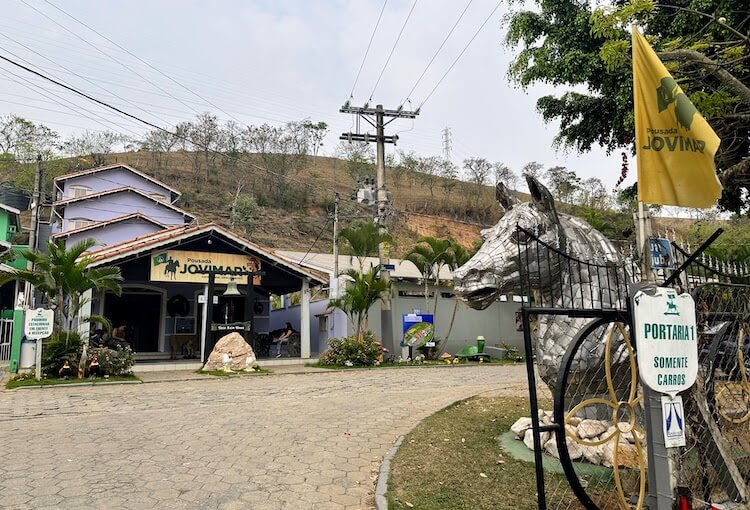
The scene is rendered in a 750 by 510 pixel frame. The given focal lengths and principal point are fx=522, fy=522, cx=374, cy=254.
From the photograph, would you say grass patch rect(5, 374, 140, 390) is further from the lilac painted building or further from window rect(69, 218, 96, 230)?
window rect(69, 218, 96, 230)

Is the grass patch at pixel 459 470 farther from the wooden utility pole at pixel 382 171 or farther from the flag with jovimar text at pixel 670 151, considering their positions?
the wooden utility pole at pixel 382 171

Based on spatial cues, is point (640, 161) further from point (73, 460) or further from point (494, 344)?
point (494, 344)

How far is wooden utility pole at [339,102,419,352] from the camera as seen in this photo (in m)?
18.6

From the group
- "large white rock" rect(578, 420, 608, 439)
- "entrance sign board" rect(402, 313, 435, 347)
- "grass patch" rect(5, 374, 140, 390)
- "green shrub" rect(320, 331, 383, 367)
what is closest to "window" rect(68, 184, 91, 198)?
"grass patch" rect(5, 374, 140, 390)

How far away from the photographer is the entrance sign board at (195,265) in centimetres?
1630

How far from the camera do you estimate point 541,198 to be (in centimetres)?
403

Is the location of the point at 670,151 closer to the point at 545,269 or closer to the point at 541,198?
the point at 541,198

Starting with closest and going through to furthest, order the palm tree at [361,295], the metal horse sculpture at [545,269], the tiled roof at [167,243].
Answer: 1. the metal horse sculpture at [545,269]
2. the tiled roof at [167,243]
3. the palm tree at [361,295]

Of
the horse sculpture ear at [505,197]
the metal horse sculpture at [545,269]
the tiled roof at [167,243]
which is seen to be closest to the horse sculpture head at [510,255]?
the metal horse sculpture at [545,269]

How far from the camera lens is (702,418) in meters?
3.34

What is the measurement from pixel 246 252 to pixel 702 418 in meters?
15.7

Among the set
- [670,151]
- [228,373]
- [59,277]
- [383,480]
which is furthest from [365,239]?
[670,151]

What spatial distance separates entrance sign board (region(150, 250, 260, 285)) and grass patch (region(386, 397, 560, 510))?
450 inches

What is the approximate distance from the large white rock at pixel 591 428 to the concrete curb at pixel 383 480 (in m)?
1.65
